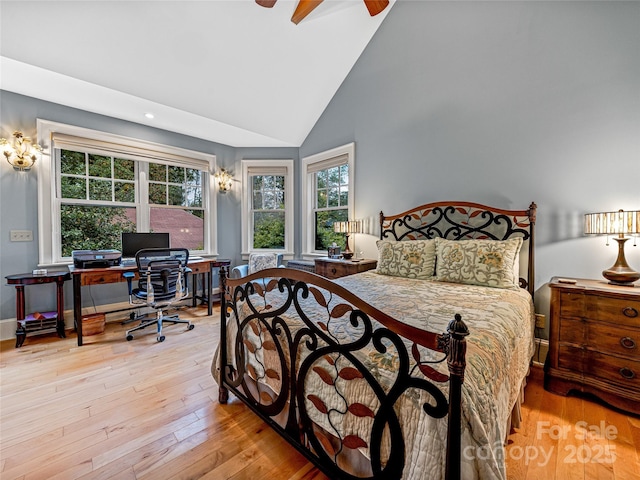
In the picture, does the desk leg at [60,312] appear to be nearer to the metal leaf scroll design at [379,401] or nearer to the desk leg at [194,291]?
the desk leg at [194,291]

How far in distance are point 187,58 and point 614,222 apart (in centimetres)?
399

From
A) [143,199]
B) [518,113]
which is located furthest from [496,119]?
[143,199]

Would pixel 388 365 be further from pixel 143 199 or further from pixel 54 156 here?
pixel 54 156

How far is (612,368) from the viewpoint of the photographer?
1712mm

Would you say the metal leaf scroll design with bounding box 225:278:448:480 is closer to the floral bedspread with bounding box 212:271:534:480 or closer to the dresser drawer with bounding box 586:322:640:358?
the floral bedspread with bounding box 212:271:534:480

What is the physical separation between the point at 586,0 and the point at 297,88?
2.83 meters

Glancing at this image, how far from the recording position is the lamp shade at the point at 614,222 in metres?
1.74

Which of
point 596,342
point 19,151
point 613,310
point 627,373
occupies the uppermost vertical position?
point 19,151

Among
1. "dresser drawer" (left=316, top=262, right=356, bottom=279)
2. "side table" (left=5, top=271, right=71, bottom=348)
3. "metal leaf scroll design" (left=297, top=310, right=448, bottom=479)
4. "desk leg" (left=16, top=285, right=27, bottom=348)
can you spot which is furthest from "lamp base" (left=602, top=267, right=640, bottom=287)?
"desk leg" (left=16, top=285, right=27, bottom=348)

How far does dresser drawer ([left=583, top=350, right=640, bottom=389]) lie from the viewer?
1.64 metres

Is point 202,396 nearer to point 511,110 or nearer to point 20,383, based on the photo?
point 20,383

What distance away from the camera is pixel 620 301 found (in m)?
1.68

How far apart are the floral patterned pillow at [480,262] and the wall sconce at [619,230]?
1.53ft

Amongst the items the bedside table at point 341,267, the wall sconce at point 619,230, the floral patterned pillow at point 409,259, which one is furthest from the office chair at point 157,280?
the wall sconce at point 619,230
